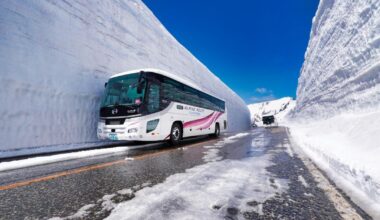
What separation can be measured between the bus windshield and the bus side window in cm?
31

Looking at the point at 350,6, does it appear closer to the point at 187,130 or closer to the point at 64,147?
the point at 187,130

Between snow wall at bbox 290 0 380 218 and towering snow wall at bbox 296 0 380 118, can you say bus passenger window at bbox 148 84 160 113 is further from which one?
towering snow wall at bbox 296 0 380 118

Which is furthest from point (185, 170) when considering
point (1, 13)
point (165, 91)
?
point (1, 13)

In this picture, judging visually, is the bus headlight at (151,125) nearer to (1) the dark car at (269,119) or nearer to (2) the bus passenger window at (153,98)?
(2) the bus passenger window at (153,98)

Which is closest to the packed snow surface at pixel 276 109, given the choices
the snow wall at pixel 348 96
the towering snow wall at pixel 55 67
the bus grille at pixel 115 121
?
the snow wall at pixel 348 96

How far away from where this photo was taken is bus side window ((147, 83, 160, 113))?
7.54 meters

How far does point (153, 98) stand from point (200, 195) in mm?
5659

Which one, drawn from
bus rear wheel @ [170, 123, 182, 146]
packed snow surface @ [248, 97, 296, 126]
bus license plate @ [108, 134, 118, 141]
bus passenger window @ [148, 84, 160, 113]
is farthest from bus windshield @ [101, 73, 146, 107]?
packed snow surface @ [248, 97, 296, 126]

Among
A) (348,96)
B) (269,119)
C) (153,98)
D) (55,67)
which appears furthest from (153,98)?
Result: (269,119)

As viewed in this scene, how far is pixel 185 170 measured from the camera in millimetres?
3838

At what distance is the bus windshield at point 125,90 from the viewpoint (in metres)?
7.32

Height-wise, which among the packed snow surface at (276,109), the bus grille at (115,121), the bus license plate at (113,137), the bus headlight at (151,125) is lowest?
the bus license plate at (113,137)

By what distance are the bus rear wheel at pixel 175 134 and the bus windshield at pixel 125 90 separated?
7.36ft

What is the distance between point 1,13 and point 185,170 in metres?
7.38
